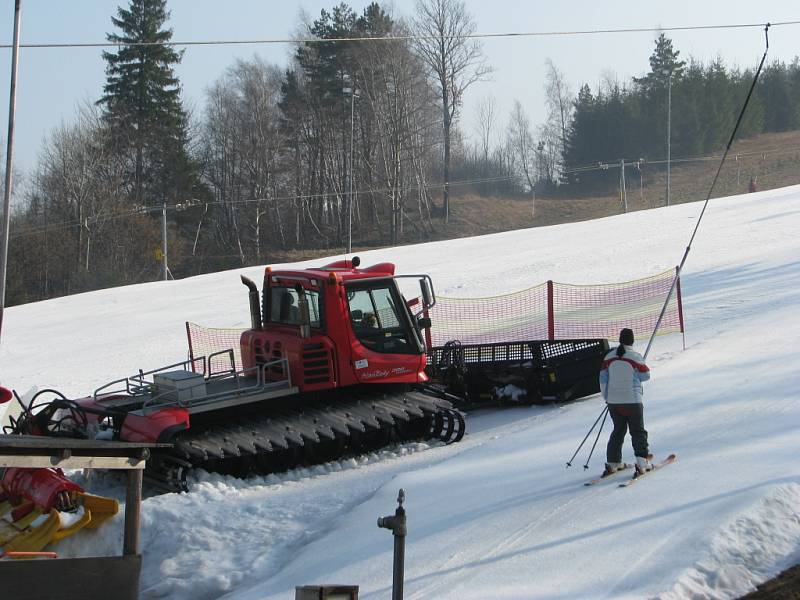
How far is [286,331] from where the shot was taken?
11.5 metres

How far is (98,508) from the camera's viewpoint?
8.45 m

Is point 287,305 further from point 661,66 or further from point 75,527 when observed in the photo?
point 661,66

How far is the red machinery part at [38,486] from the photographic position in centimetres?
836

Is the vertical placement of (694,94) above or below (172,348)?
above

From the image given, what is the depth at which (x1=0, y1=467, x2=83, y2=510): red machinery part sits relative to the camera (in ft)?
27.4

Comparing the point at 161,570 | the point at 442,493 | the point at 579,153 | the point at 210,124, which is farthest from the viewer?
the point at 579,153

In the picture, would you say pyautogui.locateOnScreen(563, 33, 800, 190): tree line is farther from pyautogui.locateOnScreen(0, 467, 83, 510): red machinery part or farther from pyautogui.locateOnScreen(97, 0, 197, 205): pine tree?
pyautogui.locateOnScreen(0, 467, 83, 510): red machinery part

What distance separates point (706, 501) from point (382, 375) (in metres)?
4.92

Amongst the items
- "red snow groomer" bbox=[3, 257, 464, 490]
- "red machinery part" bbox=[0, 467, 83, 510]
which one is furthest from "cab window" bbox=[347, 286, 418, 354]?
"red machinery part" bbox=[0, 467, 83, 510]

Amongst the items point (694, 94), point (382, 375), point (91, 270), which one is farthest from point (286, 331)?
point (694, 94)

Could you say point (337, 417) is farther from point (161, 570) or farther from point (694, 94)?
point (694, 94)

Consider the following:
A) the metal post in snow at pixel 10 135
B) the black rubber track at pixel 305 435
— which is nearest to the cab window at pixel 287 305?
the black rubber track at pixel 305 435

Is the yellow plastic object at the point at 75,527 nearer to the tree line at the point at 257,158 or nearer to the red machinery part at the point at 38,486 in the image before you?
the red machinery part at the point at 38,486

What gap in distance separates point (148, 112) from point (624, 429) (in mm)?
54343
